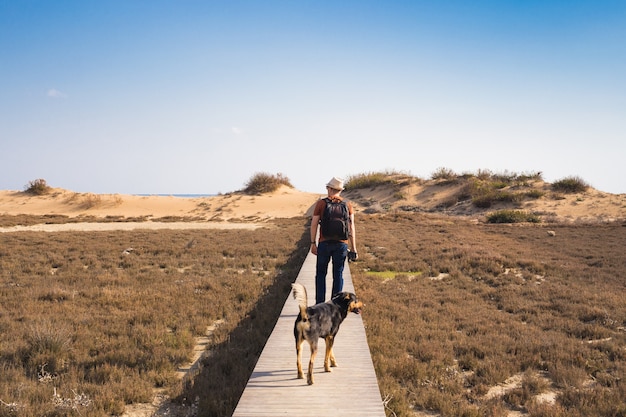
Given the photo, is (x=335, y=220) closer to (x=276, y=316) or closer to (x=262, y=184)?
(x=276, y=316)

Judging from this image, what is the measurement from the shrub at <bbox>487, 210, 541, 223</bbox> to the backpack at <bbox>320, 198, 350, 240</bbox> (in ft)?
90.0

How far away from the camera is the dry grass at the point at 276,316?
17.2ft

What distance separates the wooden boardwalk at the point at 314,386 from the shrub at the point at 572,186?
37.6 m

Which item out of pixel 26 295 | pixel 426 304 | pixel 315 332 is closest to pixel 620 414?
pixel 315 332

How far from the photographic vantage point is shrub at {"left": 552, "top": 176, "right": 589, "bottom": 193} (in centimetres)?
3628

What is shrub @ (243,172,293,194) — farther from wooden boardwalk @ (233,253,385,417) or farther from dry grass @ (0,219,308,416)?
wooden boardwalk @ (233,253,385,417)

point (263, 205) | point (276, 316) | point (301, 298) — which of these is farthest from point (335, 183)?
point (263, 205)

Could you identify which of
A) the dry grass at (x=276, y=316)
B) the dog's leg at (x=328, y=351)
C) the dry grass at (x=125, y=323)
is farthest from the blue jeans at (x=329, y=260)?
the dog's leg at (x=328, y=351)

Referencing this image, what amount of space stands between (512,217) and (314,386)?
96.8 feet

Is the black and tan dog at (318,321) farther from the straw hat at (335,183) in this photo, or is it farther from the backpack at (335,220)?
the straw hat at (335,183)

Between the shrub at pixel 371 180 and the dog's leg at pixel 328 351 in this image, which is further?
the shrub at pixel 371 180

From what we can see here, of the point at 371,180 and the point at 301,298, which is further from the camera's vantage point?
the point at 371,180

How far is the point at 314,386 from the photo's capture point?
488cm

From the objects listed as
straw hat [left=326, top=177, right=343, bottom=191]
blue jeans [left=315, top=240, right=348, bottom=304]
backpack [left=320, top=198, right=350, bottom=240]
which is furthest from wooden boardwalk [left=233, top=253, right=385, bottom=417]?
straw hat [left=326, top=177, right=343, bottom=191]
